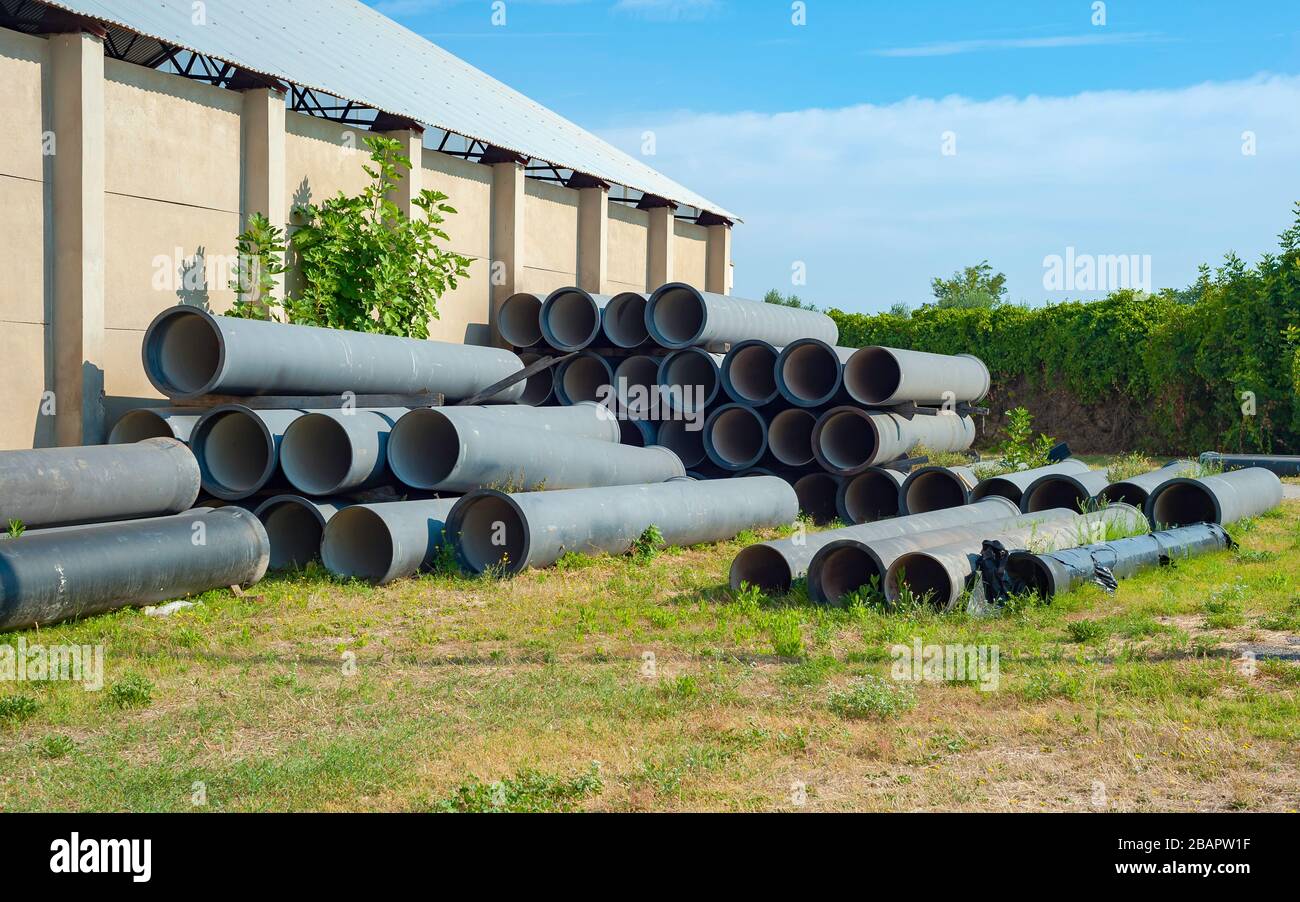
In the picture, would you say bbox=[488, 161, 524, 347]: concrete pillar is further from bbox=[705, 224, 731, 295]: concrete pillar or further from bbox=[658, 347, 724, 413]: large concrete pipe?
bbox=[705, 224, 731, 295]: concrete pillar

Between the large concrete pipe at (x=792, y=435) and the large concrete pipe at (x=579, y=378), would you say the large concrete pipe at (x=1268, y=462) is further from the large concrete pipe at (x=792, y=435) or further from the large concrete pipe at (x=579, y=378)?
the large concrete pipe at (x=579, y=378)

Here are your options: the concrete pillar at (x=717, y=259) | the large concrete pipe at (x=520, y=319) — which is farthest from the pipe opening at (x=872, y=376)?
the concrete pillar at (x=717, y=259)

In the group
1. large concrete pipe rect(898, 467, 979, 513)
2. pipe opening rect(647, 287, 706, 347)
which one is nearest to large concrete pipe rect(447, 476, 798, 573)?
large concrete pipe rect(898, 467, 979, 513)

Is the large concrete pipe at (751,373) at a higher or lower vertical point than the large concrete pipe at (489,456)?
higher

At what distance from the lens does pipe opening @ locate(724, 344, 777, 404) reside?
12719mm

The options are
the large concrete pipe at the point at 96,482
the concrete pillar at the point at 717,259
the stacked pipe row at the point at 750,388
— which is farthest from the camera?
the concrete pillar at the point at 717,259

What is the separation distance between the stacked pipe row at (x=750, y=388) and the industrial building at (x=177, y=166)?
179 cm

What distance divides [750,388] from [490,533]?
4.68 meters

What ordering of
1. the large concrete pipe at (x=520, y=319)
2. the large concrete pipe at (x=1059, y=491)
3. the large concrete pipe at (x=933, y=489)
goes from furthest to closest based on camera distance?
the large concrete pipe at (x=520, y=319) < the large concrete pipe at (x=933, y=489) < the large concrete pipe at (x=1059, y=491)

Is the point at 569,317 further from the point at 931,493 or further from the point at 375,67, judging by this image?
the point at 931,493

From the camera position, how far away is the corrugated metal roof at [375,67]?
11.1m

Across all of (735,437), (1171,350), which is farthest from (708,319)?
(1171,350)

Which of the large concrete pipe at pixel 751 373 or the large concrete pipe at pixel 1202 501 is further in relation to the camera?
the large concrete pipe at pixel 751 373

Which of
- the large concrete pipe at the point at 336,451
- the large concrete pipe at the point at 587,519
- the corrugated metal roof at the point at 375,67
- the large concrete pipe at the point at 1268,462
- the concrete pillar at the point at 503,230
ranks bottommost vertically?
the large concrete pipe at the point at 587,519
